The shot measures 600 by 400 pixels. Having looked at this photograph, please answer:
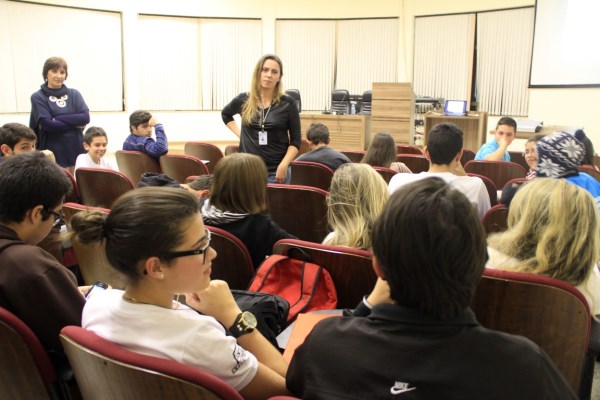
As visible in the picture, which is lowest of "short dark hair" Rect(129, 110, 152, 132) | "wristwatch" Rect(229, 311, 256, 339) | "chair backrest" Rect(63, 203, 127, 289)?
"chair backrest" Rect(63, 203, 127, 289)

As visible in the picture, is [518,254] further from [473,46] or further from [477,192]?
[473,46]

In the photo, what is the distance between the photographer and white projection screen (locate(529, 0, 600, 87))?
7378 mm

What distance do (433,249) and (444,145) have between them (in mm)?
2126

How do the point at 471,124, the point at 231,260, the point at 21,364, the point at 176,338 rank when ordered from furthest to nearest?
the point at 471,124 → the point at 231,260 → the point at 21,364 → the point at 176,338

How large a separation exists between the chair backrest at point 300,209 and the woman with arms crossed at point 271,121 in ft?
2.66

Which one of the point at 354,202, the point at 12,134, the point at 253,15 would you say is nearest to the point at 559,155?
the point at 354,202

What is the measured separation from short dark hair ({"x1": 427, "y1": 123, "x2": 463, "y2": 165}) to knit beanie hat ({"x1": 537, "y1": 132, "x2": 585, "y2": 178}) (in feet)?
1.43

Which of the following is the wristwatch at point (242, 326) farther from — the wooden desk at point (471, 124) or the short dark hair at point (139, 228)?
the wooden desk at point (471, 124)

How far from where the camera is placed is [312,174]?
12.6 feet

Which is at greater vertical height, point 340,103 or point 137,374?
point 340,103

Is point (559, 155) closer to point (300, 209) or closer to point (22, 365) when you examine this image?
point (300, 209)

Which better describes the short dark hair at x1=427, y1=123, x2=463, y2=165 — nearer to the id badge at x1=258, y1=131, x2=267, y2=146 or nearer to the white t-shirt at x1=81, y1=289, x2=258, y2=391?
the id badge at x1=258, y1=131, x2=267, y2=146

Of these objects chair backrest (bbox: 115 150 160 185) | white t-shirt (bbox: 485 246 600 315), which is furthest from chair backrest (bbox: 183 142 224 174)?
white t-shirt (bbox: 485 246 600 315)

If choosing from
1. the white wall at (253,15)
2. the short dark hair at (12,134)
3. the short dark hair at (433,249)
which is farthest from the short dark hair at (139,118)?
the white wall at (253,15)
